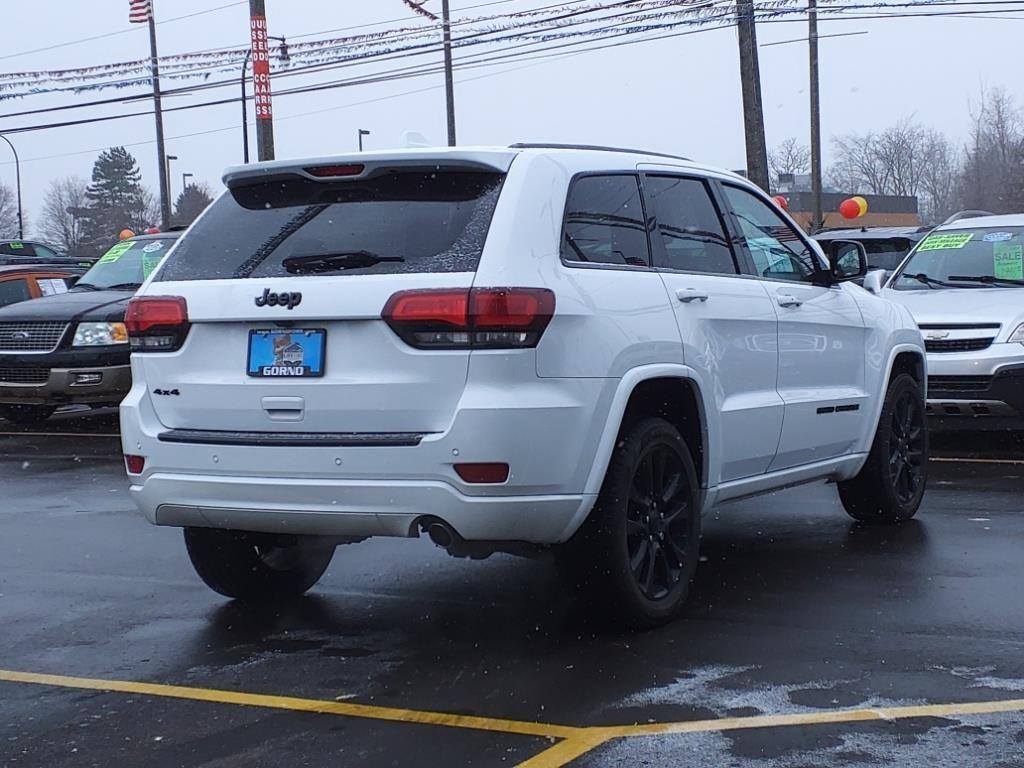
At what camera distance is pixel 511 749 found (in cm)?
415

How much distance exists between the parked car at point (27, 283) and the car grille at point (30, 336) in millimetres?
2422

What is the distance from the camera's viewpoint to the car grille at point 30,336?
12641 mm

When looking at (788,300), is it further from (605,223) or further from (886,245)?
(886,245)

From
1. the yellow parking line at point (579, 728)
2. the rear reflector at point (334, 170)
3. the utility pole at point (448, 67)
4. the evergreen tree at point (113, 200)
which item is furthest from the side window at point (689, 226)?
the evergreen tree at point (113, 200)

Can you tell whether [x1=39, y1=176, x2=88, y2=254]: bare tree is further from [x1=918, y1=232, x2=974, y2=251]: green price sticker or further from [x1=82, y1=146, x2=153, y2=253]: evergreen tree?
[x1=918, y1=232, x2=974, y2=251]: green price sticker

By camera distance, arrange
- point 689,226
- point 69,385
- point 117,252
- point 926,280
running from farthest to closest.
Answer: point 117,252
point 69,385
point 926,280
point 689,226

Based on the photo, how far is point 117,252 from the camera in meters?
14.7

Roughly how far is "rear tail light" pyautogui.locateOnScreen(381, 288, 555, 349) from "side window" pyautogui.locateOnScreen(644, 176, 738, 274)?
111 cm

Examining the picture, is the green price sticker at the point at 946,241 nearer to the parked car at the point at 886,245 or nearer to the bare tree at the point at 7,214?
the parked car at the point at 886,245

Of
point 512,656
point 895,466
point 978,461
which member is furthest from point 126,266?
point 512,656

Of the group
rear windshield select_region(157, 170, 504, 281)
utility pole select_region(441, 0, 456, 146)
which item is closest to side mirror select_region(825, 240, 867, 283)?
rear windshield select_region(157, 170, 504, 281)

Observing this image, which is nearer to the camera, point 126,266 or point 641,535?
point 641,535

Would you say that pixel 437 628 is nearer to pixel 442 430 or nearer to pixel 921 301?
pixel 442 430

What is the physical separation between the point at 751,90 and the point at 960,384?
1086 cm
